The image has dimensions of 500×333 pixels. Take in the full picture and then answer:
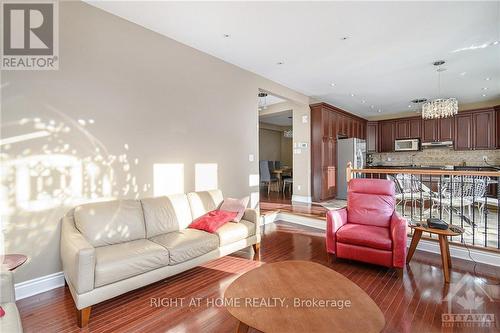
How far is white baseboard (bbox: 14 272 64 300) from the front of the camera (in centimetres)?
223

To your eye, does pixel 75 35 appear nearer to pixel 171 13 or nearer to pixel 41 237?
pixel 171 13

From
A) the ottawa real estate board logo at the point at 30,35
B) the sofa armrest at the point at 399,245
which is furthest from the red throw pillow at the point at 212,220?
the ottawa real estate board logo at the point at 30,35

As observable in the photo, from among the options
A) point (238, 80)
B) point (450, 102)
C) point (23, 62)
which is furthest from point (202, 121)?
point (450, 102)

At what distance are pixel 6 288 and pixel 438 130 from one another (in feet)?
→ 31.0

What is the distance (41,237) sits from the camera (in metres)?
2.36

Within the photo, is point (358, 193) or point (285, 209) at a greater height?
point (358, 193)

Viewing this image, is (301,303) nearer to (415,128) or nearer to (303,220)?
(303,220)

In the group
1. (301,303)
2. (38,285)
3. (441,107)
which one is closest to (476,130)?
(441,107)

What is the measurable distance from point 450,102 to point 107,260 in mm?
6056

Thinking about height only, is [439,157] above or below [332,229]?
above

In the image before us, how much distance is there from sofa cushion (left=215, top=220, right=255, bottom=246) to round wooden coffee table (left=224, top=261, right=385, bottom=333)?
1.02 meters

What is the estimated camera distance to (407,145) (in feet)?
25.6

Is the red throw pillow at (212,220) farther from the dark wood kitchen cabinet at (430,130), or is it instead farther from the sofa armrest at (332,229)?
the dark wood kitchen cabinet at (430,130)

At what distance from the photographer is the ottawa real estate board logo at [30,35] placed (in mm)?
2252
